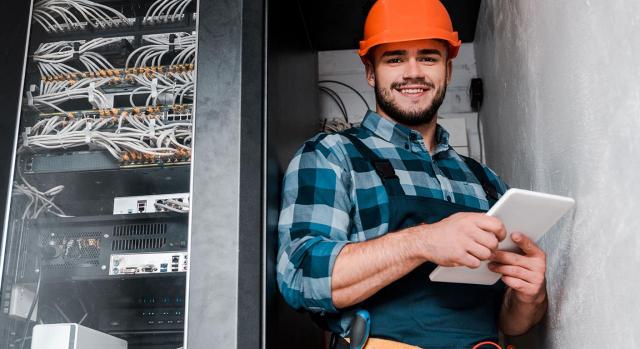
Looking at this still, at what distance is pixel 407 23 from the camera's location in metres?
1.60

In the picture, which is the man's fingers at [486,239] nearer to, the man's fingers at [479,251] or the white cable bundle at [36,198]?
the man's fingers at [479,251]

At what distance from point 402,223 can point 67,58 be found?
83 cm

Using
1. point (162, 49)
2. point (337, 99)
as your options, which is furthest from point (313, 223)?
point (337, 99)

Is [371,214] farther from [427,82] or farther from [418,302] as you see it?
[427,82]

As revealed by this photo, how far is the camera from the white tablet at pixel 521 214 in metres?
1.03

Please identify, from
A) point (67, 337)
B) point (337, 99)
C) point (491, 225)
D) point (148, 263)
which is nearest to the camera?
point (491, 225)

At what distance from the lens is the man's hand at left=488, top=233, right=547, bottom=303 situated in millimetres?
1185

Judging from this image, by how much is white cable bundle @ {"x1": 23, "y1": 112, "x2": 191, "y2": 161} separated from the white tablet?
602 mm

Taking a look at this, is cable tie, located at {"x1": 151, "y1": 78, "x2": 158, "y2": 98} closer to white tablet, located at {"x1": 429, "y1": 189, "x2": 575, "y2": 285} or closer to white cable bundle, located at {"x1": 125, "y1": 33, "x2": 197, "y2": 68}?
white cable bundle, located at {"x1": 125, "y1": 33, "x2": 197, "y2": 68}

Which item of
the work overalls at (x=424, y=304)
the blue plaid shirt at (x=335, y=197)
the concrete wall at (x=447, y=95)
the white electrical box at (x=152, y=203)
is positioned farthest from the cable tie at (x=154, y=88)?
the concrete wall at (x=447, y=95)

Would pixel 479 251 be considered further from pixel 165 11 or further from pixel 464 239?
pixel 165 11

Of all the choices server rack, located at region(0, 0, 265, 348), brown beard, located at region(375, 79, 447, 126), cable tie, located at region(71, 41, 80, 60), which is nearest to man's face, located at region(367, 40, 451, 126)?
brown beard, located at region(375, 79, 447, 126)

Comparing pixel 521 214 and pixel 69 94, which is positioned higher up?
pixel 69 94

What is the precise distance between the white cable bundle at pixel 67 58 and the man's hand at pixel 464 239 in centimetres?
85
